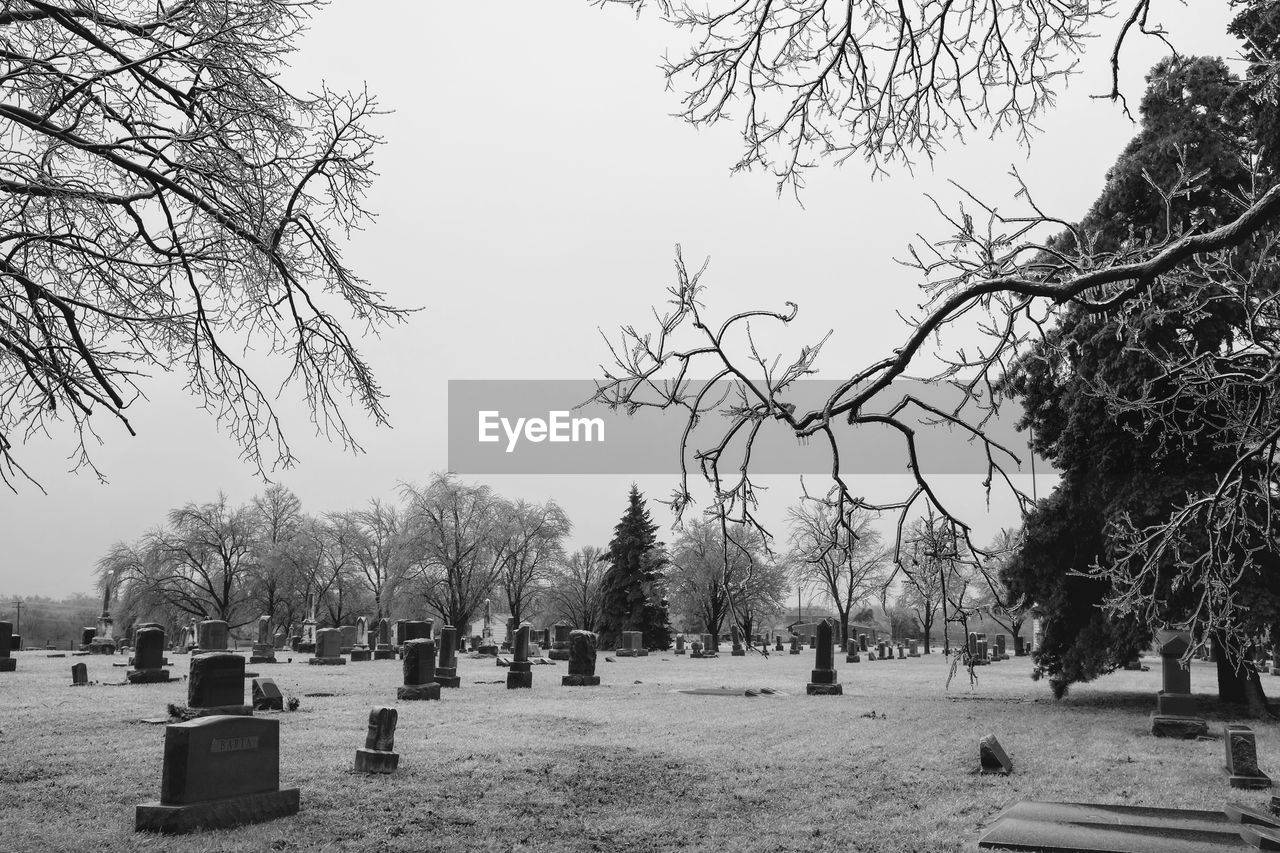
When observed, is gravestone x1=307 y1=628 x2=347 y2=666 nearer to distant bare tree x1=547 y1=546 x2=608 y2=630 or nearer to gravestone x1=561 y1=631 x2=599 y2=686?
gravestone x1=561 y1=631 x2=599 y2=686

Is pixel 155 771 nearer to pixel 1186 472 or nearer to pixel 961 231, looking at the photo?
pixel 961 231

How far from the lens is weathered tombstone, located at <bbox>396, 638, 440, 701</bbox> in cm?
1934

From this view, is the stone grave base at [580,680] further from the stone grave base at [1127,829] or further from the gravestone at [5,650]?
the stone grave base at [1127,829]

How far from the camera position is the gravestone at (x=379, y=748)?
10.6 m

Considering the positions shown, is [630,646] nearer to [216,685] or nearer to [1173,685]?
[1173,685]

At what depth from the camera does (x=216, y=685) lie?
49.3ft

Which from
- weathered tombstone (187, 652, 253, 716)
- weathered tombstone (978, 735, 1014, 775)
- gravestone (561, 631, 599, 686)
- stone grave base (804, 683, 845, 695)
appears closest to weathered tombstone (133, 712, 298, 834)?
weathered tombstone (187, 652, 253, 716)

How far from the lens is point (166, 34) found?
841cm

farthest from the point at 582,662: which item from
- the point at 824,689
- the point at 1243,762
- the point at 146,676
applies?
the point at 1243,762

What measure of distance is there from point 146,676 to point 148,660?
1.35ft

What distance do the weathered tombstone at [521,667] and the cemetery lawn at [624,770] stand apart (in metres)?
1.94

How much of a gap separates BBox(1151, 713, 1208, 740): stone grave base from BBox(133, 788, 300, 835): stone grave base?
43.6 ft

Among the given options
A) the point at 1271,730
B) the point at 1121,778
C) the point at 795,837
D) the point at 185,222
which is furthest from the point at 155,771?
the point at 1271,730

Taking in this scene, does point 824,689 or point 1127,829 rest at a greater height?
point 1127,829
